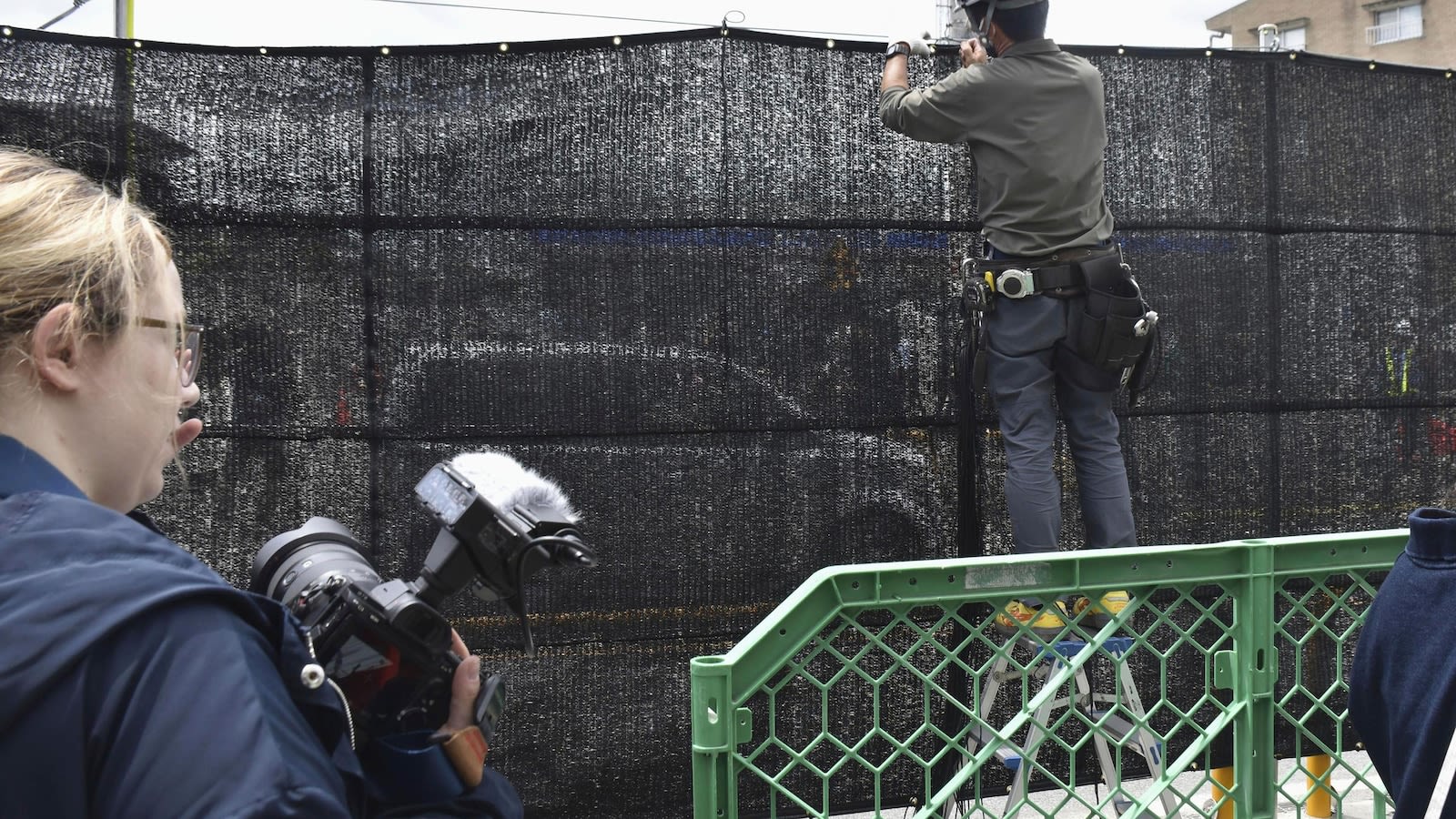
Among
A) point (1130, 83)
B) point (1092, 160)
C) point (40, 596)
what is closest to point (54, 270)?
point (40, 596)

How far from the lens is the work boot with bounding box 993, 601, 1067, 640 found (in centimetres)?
271

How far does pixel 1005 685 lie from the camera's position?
13.2ft

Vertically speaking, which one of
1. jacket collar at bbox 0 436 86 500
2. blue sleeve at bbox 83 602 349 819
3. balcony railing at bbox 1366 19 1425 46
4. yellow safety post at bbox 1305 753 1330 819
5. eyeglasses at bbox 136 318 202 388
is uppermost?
balcony railing at bbox 1366 19 1425 46

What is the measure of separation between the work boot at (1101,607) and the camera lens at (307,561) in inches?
68.3

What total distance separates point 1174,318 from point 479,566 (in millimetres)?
3474

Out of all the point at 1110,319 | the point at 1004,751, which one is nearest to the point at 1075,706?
the point at 1004,751

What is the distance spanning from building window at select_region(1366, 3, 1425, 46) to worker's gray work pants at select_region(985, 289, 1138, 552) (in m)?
56.6

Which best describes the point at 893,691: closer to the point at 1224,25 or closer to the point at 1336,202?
the point at 1336,202

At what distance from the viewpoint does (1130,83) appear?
421 cm

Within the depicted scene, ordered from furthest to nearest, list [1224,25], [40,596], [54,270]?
[1224,25] → [54,270] → [40,596]

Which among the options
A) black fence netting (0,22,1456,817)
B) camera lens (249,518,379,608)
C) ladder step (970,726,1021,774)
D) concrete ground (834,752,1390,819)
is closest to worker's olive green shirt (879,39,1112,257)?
black fence netting (0,22,1456,817)

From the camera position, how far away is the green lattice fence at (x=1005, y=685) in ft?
8.34

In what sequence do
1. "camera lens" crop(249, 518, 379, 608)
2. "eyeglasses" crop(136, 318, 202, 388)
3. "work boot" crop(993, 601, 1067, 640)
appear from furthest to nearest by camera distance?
"work boot" crop(993, 601, 1067, 640)
"camera lens" crop(249, 518, 379, 608)
"eyeglasses" crop(136, 318, 202, 388)

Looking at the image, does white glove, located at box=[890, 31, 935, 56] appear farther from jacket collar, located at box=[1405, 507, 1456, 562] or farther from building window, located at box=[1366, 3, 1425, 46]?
building window, located at box=[1366, 3, 1425, 46]
